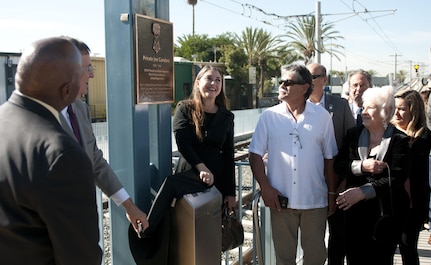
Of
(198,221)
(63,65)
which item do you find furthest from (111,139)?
(63,65)

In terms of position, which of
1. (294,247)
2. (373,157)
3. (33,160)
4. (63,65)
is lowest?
(294,247)

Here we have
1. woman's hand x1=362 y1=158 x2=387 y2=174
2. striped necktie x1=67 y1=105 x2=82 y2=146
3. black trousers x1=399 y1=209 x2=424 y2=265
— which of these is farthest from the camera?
black trousers x1=399 y1=209 x2=424 y2=265

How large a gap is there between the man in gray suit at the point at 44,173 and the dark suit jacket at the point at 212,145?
176 cm

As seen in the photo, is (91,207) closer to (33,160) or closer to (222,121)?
(33,160)

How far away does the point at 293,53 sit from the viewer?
156 feet

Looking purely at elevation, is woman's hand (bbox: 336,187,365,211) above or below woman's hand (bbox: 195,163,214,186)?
below

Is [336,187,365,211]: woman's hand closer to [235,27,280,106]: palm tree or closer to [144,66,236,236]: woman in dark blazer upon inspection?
[144,66,236,236]: woman in dark blazer

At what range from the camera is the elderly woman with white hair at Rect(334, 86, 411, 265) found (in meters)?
3.51

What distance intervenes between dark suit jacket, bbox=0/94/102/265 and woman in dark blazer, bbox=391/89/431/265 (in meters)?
3.04

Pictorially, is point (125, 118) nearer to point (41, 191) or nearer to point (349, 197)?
point (41, 191)

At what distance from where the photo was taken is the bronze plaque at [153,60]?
3.21 meters

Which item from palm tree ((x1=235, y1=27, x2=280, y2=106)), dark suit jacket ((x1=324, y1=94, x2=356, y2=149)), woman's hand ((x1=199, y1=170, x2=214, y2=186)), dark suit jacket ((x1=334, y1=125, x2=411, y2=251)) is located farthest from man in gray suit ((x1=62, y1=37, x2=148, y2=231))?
palm tree ((x1=235, y1=27, x2=280, y2=106))

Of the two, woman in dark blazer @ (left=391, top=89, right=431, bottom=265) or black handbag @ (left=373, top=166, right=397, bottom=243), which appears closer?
black handbag @ (left=373, top=166, right=397, bottom=243)

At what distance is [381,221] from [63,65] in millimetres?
2787
